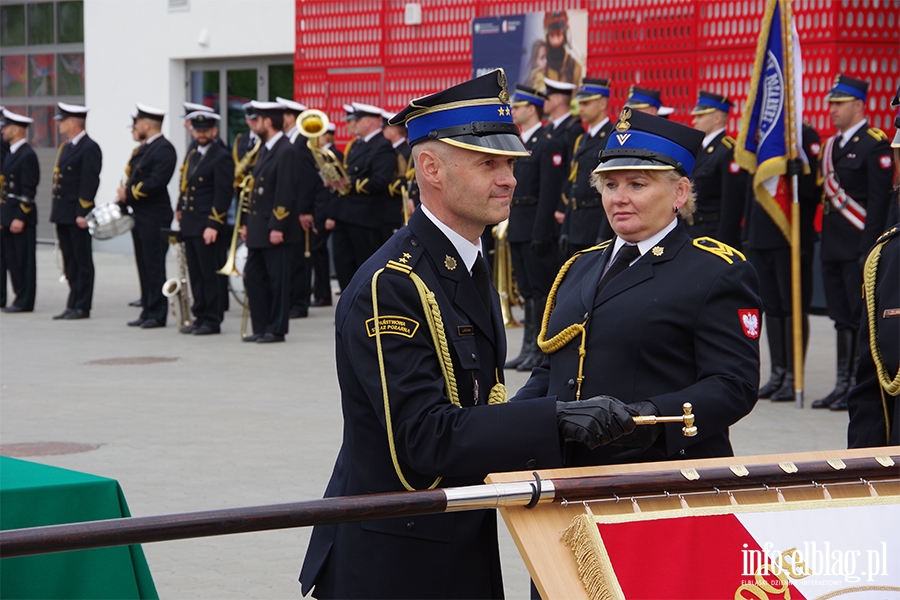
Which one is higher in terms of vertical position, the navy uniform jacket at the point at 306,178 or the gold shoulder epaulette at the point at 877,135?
the gold shoulder epaulette at the point at 877,135

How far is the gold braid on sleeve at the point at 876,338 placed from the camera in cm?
344

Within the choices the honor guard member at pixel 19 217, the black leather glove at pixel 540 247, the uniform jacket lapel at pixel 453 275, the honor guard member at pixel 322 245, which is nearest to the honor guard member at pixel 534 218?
the black leather glove at pixel 540 247

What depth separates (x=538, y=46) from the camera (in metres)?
15.2

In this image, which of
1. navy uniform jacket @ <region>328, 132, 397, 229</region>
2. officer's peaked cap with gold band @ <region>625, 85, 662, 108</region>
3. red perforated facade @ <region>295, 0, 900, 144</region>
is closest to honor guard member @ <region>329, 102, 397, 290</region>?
navy uniform jacket @ <region>328, 132, 397, 229</region>

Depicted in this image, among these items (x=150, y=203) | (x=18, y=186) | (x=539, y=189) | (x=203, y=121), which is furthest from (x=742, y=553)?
(x=18, y=186)

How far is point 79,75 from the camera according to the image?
78.3ft

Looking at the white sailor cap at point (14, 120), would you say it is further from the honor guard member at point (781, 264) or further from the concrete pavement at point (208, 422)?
the honor guard member at point (781, 264)

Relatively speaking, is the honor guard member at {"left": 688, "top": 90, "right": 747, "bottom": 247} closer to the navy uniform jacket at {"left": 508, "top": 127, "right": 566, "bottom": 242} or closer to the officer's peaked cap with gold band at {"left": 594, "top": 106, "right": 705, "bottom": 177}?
the navy uniform jacket at {"left": 508, "top": 127, "right": 566, "bottom": 242}

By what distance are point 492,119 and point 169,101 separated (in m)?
20.0

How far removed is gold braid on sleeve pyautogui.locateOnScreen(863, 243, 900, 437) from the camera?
3439mm

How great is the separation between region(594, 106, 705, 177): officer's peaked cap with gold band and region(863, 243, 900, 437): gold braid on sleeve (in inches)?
25.0

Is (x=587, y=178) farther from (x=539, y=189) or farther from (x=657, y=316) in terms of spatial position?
(x=657, y=316)

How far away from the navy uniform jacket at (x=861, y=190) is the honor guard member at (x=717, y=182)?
0.84 m

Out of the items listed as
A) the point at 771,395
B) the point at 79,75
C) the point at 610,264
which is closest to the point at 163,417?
the point at 771,395
